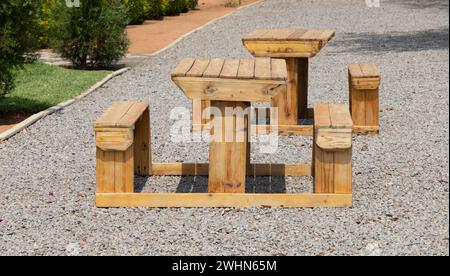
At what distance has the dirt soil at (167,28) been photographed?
53.7ft

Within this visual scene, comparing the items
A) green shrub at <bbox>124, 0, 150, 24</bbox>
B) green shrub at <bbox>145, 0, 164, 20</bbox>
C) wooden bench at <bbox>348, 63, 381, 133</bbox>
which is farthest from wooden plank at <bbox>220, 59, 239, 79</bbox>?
green shrub at <bbox>145, 0, 164, 20</bbox>

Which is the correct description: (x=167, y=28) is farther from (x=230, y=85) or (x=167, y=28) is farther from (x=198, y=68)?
(x=230, y=85)

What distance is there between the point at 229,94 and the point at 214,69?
0.30m

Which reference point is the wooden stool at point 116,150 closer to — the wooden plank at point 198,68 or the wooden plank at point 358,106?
the wooden plank at point 198,68

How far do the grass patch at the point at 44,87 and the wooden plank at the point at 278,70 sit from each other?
3839 mm

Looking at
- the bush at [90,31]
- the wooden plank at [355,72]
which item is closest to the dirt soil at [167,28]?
the bush at [90,31]

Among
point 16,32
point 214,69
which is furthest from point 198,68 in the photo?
point 16,32

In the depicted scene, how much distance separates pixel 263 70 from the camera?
636 centimetres

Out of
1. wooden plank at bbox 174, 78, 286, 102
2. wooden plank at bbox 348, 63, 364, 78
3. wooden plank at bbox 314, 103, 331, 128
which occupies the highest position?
wooden plank at bbox 174, 78, 286, 102

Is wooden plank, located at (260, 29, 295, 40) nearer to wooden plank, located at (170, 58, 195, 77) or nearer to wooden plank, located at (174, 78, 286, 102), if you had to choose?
wooden plank, located at (170, 58, 195, 77)

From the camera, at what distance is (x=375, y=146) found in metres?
8.05

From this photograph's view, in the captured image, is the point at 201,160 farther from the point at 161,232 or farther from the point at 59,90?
the point at 59,90

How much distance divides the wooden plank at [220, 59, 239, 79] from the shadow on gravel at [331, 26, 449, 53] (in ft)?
26.2

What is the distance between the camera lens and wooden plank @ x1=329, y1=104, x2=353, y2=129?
6109mm
